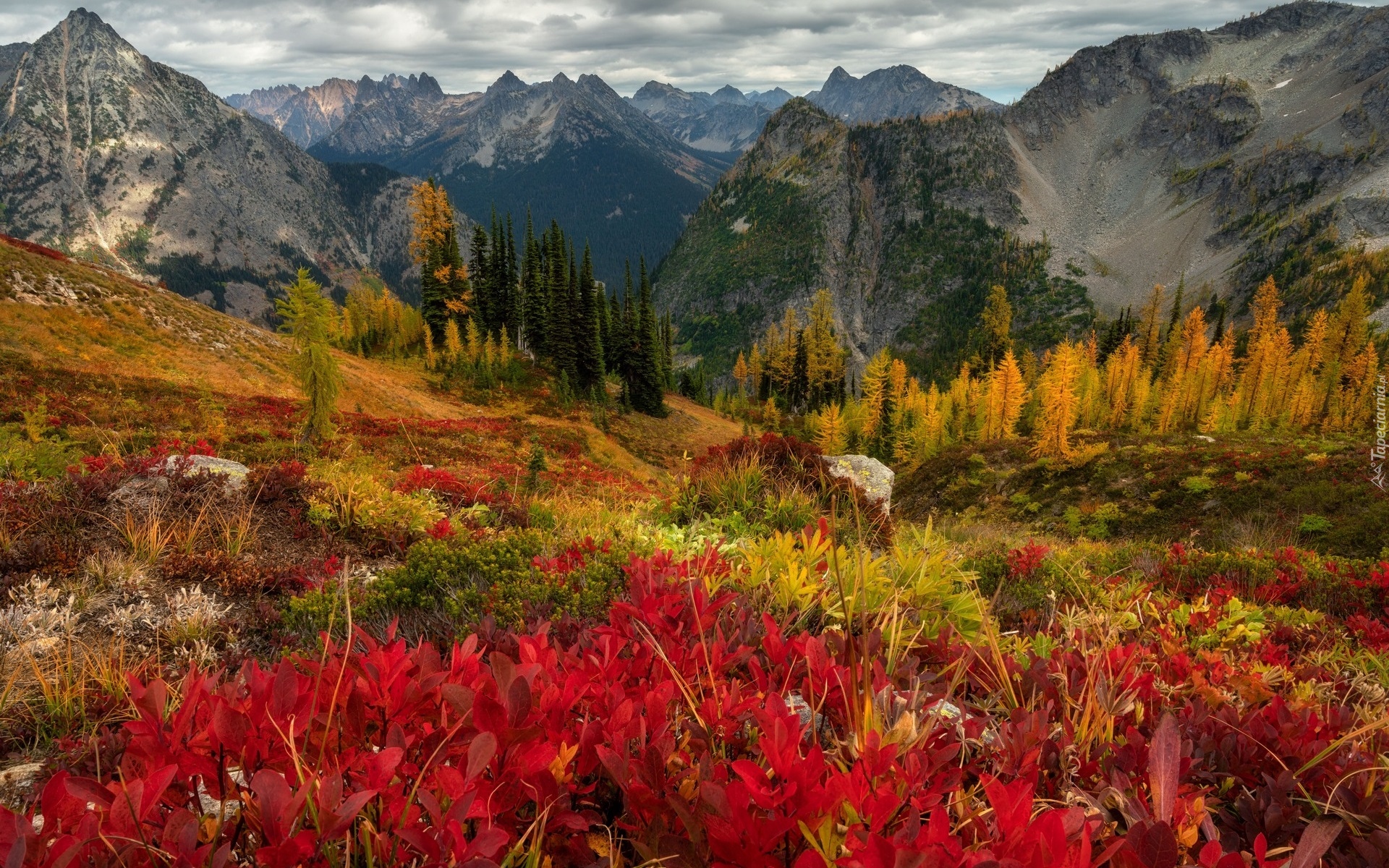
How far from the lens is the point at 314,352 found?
19.7 m

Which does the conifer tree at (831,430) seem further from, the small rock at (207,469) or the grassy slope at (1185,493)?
the small rock at (207,469)

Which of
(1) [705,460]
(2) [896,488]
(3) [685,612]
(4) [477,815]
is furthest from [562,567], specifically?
(2) [896,488]

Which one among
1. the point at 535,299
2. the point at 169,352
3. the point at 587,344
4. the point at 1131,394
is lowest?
the point at 1131,394

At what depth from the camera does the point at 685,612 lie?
8.96 feet

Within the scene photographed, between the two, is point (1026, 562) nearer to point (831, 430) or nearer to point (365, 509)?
point (365, 509)

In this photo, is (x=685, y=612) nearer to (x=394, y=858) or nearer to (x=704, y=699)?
(x=704, y=699)

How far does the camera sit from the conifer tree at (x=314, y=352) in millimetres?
19328

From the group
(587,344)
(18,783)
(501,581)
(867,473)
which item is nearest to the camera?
(18,783)

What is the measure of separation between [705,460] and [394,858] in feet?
28.7

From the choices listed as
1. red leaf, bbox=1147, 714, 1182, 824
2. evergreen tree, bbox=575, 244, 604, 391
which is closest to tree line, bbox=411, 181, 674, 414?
evergreen tree, bbox=575, 244, 604, 391

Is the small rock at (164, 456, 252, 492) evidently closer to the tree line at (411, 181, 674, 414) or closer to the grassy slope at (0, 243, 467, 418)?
the grassy slope at (0, 243, 467, 418)

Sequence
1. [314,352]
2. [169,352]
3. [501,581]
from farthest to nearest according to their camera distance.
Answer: [169,352], [314,352], [501,581]

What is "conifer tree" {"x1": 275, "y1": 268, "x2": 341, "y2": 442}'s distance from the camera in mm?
19328

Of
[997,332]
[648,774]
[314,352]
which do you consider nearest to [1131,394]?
[997,332]
